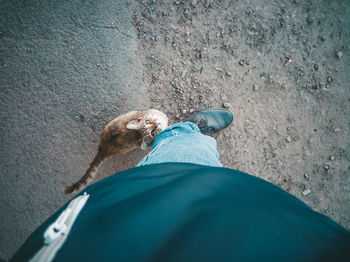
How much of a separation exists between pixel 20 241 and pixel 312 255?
307 cm

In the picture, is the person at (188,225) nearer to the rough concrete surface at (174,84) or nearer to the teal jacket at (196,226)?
the teal jacket at (196,226)

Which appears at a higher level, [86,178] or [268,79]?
[268,79]

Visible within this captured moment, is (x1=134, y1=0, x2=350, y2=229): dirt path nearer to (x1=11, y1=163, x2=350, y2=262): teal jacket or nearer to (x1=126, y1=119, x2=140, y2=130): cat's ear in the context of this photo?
(x1=126, y1=119, x2=140, y2=130): cat's ear

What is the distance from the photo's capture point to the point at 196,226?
0.75 meters

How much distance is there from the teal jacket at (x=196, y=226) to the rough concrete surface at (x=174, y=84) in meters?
1.49

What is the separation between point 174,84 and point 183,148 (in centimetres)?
105

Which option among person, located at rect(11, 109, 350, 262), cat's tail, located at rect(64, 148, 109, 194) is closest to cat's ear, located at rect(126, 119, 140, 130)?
cat's tail, located at rect(64, 148, 109, 194)

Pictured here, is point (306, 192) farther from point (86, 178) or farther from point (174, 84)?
point (86, 178)

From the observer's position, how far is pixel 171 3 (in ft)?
7.20

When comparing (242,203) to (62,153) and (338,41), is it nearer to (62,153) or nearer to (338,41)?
(62,153)

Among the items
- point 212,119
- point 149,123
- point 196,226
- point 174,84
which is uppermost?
point 174,84

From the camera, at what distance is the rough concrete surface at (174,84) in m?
2.18

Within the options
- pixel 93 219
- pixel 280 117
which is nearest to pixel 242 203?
pixel 93 219

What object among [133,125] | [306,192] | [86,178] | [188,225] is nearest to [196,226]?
[188,225]
